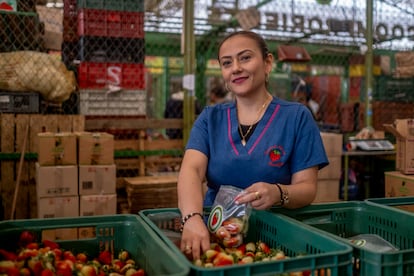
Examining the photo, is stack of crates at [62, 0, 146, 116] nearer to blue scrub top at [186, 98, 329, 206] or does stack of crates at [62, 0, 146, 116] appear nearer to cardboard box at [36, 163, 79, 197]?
cardboard box at [36, 163, 79, 197]

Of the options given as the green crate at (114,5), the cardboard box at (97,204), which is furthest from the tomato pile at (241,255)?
the green crate at (114,5)

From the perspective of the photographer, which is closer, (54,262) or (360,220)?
(54,262)

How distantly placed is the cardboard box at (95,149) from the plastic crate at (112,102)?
805mm

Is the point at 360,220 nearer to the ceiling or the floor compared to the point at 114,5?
nearer to the floor

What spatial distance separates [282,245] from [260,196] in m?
0.19

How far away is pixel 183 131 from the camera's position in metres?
5.34

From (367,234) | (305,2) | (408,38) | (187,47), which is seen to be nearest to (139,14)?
(187,47)

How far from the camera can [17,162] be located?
4742mm

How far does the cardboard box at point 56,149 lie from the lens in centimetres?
423

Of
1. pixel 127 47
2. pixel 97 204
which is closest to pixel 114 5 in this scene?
pixel 127 47

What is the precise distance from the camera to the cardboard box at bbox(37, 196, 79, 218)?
4176 mm

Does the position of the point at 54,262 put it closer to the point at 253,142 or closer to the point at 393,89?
the point at 253,142

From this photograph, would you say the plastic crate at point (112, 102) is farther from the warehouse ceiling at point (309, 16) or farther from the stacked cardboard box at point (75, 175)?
the warehouse ceiling at point (309, 16)

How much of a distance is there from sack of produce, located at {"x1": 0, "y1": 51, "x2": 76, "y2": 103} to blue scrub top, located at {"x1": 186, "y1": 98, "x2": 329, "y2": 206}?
3.25m
